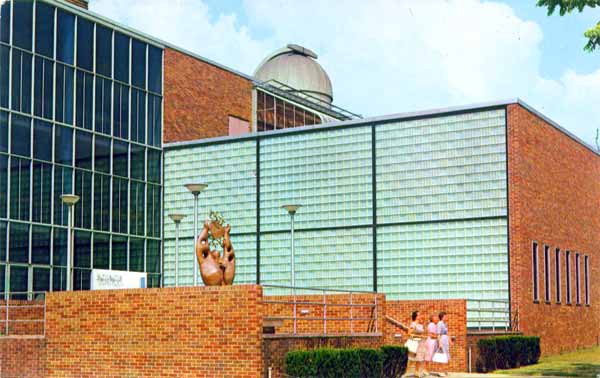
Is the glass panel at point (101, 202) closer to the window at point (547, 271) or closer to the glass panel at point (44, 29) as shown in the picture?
the glass panel at point (44, 29)

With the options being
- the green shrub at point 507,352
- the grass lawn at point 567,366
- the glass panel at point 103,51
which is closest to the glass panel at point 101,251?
the glass panel at point 103,51

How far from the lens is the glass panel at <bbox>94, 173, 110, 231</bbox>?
37.9 m

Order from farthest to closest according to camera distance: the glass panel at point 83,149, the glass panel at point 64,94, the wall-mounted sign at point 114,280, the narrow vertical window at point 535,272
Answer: the glass panel at point 83,149 → the glass panel at point 64,94 → the narrow vertical window at point 535,272 → the wall-mounted sign at point 114,280

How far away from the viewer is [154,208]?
40656 millimetres

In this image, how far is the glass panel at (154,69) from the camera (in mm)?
41188

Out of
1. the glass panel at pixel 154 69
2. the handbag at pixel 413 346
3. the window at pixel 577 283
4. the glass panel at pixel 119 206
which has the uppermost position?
the glass panel at pixel 154 69

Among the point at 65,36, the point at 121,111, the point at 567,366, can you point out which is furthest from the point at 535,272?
the point at 65,36

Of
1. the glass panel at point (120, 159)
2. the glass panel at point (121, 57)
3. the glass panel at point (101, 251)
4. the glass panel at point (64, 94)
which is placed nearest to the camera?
the glass panel at point (64, 94)

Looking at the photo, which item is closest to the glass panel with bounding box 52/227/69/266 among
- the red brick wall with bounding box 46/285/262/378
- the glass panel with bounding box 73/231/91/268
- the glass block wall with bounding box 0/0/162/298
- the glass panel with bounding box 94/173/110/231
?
the glass block wall with bounding box 0/0/162/298

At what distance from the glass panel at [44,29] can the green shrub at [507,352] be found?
61.6 feet

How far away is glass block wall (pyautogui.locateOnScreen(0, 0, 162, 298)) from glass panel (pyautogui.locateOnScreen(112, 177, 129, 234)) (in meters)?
0.04

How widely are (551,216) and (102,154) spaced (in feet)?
58.1

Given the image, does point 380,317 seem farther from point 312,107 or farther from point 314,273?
point 312,107

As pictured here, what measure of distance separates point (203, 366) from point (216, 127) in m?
24.1
